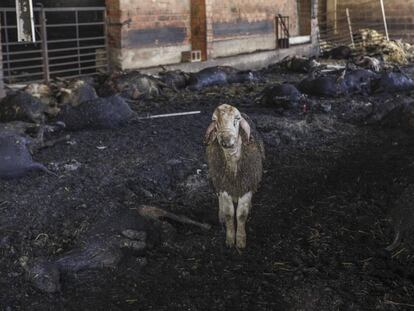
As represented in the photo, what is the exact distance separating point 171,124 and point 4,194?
3.22 m

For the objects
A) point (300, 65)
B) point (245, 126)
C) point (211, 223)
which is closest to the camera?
point (245, 126)

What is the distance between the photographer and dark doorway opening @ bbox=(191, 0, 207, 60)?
13.2 metres

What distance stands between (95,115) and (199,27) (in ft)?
20.4

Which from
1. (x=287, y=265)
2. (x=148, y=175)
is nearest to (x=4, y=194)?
(x=148, y=175)

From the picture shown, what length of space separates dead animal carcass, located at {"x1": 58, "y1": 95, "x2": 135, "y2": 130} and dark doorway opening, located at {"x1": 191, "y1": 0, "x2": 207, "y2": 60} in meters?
5.74

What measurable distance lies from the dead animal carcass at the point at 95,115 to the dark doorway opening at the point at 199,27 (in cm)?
574

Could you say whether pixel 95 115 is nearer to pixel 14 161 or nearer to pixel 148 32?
pixel 14 161

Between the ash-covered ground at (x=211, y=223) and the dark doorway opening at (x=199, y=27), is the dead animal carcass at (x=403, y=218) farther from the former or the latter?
the dark doorway opening at (x=199, y=27)

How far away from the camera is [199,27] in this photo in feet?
43.6

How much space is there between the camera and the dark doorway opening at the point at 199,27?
519 inches

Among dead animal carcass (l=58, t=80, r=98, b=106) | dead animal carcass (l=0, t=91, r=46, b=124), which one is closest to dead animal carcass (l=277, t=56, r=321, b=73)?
dead animal carcass (l=58, t=80, r=98, b=106)

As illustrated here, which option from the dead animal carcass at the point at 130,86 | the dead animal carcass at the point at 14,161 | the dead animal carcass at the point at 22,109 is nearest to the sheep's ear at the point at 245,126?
the dead animal carcass at the point at 14,161

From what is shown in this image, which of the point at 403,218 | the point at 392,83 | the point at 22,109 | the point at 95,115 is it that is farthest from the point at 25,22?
the point at 403,218

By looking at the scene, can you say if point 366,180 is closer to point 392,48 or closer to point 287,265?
point 287,265
